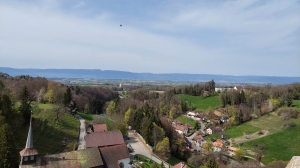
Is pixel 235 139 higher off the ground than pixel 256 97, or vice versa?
pixel 256 97

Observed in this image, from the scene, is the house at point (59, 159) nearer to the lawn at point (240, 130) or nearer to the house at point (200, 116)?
the lawn at point (240, 130)

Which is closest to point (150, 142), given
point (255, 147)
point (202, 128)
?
point (255, 147)

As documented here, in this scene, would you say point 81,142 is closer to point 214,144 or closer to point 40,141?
point 40,141

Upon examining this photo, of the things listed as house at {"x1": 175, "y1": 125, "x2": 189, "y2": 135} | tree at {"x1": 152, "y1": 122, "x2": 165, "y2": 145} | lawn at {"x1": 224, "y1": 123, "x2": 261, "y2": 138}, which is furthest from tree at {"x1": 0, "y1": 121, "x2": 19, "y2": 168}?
lawn at {"x1": 224, "y1": 123, "x2": 261, "y2": 138}

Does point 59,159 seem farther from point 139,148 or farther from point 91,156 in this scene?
point 139,148

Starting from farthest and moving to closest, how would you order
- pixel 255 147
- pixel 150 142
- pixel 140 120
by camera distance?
1. pixel 255 147
2. pixel 140 120
3. pixel 150 142

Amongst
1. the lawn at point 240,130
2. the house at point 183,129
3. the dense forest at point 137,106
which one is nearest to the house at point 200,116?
the dense forest at point 137,106

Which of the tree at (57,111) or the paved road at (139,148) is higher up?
the tree at (57,111)

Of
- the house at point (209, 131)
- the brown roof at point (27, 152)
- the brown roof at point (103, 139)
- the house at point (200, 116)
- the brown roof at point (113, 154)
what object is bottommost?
the house at point (209, 131)
